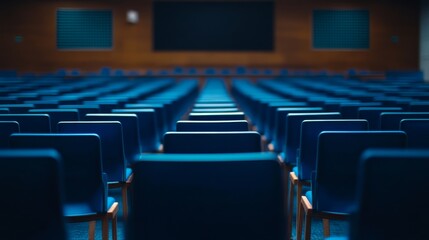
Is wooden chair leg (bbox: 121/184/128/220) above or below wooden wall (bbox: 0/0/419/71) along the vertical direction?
below

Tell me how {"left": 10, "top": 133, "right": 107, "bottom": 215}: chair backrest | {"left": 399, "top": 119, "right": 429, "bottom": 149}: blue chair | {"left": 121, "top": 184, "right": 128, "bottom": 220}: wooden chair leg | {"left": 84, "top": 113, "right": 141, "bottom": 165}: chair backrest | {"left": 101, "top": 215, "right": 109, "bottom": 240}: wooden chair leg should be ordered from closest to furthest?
{"left": 10, "top": 133, "right": 107, "bottom": 215}: chair backrest < {"left": 101, "top": 215, "right": 109, "bottom": 240}: wooden chair leg < {"left": 399, "top": 119, "right": 429, "bottom": 149}: blue chair < {"left": 121, "top": 184, "right": 128, "bottom": 220}: wooden chair leg < {"left": 84, "top": 113, "right": 141, "bottom": 165}: chair backrest

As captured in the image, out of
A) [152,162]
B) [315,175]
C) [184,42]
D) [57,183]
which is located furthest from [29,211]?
[184,42]

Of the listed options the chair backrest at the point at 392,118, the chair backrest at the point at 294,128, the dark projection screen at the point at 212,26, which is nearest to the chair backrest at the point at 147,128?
the chair backrest at the point at 294,128

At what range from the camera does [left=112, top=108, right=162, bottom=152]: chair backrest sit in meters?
4.60

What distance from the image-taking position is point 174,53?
2055 cm

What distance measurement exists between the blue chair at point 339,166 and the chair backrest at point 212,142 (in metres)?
0.37

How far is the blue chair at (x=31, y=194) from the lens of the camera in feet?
5.26

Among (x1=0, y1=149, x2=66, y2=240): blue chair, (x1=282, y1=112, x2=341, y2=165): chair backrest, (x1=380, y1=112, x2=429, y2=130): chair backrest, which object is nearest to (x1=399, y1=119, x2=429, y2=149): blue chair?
(x1=380, y1=112, x2=429, y2=130): chair backrest

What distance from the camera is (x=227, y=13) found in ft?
66.9

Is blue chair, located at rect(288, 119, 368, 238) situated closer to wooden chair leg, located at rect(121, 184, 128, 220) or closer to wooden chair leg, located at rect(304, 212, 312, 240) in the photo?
wooden chair leg, located at rect(304, 212, 312, 240)

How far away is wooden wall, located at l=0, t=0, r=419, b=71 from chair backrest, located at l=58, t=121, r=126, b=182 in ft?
57.5

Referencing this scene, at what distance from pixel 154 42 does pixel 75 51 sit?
133 inches

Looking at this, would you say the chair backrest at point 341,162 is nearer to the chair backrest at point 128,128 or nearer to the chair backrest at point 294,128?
the chair backrest at point 294,128

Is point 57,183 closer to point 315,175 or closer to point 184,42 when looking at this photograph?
point 315,175
